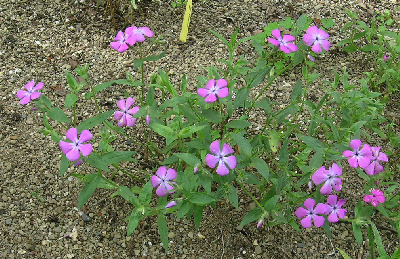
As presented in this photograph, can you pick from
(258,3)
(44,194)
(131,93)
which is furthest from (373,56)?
(44,194)

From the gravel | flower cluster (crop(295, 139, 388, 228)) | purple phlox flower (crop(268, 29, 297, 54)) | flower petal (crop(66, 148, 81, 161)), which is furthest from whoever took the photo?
the gravel

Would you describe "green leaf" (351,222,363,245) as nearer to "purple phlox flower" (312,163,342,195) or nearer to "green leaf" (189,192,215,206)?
"purple phlox flower" (312,163,342,195)

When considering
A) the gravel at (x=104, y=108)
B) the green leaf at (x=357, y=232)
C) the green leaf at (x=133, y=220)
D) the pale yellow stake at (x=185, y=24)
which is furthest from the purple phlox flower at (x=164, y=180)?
the pale yellow stake at (x=185, y=24)

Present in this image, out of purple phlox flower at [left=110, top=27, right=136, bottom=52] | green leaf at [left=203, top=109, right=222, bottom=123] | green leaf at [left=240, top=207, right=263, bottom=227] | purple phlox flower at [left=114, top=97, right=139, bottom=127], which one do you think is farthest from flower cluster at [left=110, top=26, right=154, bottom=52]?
green leaf at [left=240, top=207, right=263, bottom=227]

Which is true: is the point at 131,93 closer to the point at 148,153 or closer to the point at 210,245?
the point at 148,153

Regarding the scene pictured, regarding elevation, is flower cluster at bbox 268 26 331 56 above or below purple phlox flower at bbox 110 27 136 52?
above

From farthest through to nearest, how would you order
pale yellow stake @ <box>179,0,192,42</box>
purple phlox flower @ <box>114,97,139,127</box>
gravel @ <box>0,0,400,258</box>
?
pale yellow stake @ <box>179,0,192,42</box>, gravel @ <box>0,0,400,258</box>, purple phlox flower @ <box>114,97,139,127</box>

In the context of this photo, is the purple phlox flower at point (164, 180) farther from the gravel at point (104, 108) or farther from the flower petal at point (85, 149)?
the gravel at point (104, 108)
